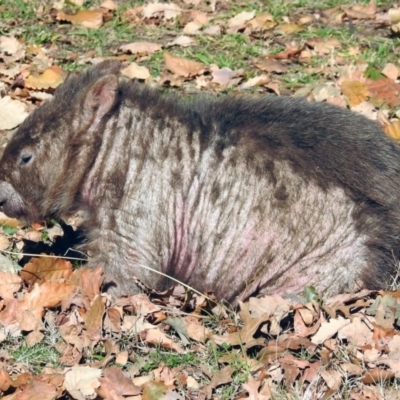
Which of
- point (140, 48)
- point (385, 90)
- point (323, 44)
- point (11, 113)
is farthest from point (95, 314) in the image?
point (323, 44)

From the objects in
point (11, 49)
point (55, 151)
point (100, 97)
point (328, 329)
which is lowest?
point (328, 329)

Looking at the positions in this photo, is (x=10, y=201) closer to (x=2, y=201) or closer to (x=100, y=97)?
(x=2, y=201)

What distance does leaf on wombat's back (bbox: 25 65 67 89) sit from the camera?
7500 millimetres

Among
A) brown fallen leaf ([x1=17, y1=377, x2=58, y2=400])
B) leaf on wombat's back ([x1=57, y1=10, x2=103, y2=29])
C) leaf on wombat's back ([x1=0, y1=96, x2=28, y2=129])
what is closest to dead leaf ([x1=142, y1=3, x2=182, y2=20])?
leaf on wombat's back ([x1=57, y1=10, x2=103, y2=29])

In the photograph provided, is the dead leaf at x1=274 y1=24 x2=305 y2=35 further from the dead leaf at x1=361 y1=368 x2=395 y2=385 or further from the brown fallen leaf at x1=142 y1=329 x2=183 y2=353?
the dead leaf at x1=361 y1=368 x2=395 y2=385

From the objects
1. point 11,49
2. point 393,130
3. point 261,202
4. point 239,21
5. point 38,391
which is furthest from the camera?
point 239,21

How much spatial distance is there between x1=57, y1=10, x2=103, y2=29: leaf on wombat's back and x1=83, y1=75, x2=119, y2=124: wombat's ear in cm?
336

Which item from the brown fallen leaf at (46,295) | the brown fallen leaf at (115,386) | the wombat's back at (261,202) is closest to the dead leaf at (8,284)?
the brown fallen leaf at (46,295)

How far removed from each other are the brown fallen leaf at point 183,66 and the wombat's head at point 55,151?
214 centimetres

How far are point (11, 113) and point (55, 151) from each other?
171 cm

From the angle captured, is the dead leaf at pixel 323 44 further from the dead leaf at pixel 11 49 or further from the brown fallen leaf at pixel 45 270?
the brown fallen leaf at pixel 45 270

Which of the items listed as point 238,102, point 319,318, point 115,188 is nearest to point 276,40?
point 238,102

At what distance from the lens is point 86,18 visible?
8.64 m

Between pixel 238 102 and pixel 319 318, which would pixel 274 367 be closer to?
pixel 319 318
